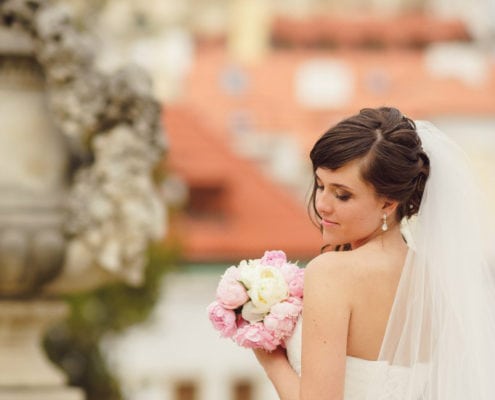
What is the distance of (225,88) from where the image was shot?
5344cm

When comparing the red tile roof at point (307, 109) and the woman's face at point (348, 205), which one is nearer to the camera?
the woman's face at point (348, 205)

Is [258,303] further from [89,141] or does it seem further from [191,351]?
[191,351]

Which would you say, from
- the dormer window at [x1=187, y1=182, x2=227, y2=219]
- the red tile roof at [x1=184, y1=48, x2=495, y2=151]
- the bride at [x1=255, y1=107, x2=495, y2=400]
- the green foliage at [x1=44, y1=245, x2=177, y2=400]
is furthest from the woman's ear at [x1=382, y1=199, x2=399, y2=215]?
the red tile roof at [x1=184, y1=48, x2=495, y2=151]

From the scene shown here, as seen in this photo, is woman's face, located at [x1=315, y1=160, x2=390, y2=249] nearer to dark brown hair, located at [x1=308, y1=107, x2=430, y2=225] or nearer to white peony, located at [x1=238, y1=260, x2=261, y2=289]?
dark brown hair, located at [x1=308, y1=107, x2=430, y2=225]

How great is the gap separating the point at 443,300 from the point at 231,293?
0.52m

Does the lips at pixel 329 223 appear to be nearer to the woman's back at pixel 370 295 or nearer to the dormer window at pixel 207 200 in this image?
the woman's back at pixel 370 295

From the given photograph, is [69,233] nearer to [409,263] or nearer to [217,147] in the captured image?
[409,263]

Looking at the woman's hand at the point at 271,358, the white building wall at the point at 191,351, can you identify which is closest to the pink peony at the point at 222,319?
the woman's hand at the point at 271,358

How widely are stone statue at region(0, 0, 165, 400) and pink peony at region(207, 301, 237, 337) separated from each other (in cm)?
301

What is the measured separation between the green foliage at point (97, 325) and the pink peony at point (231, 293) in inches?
501

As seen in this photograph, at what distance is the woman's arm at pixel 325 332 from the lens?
4.11 m

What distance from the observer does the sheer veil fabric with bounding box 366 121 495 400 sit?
4.29m

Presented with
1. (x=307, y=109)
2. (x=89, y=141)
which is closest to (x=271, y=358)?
(x=89, y=141)

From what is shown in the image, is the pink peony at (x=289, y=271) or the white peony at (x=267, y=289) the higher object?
the pink peony at (x=289, y=271)
